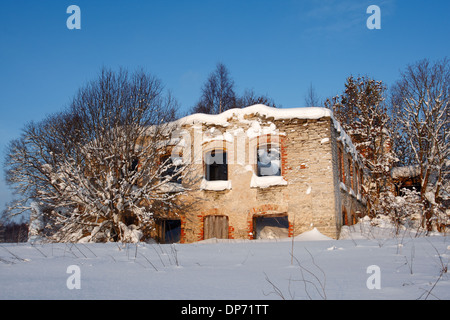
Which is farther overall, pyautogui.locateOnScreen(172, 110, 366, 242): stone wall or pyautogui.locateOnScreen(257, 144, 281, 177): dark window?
pyautogui.locateOnScreen(257, 144, 281, 177): dark window

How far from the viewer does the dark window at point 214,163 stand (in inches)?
561

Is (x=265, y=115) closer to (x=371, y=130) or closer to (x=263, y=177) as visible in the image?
(x=263, y=177)

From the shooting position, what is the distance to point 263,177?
42.5 feet

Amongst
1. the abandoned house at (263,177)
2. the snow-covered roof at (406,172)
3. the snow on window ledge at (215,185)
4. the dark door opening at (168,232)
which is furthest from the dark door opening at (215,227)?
the snow-covered roof at (406,172)

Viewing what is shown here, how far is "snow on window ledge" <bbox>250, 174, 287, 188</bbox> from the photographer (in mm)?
12602

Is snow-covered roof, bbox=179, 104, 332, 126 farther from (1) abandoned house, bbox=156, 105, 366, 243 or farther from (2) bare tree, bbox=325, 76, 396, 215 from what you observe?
(2) bare tree, bbox=325, 76, 396, 215

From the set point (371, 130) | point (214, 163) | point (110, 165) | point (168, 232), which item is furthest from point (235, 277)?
point (371, 130)

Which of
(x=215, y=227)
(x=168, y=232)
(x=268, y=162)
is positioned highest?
(x=268, y=162)

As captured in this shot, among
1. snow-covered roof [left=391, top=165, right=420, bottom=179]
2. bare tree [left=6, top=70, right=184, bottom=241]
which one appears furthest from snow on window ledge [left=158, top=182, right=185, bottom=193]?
snow-covered roof [left=391, top=165, right=420, bottom=179]

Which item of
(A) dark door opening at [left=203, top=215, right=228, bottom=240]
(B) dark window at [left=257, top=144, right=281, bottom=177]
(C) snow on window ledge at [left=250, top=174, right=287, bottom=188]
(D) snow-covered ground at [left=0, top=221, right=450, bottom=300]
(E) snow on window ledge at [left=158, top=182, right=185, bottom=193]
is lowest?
(A) dark door opening at [left=203, top=215, right=228, bottom=240]

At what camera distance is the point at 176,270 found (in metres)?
3.91

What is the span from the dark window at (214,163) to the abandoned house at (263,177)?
0.14 ft

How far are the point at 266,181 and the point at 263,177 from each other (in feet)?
0.75

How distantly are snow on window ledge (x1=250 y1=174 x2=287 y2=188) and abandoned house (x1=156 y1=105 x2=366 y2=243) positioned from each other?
35 mm
